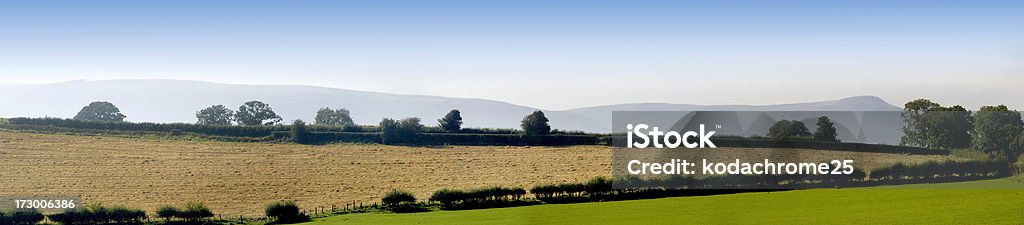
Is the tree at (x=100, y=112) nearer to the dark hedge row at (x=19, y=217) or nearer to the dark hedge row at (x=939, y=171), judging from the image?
the dark hedge row at (x=19, y=217)

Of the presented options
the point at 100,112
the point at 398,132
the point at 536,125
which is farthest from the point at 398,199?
the point at 100,112

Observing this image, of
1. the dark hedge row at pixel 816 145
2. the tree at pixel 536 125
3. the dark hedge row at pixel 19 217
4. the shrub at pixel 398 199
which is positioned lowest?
the dark hedge row at pixel 19 217

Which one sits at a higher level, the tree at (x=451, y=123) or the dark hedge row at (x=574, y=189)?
the tree at (x=451, y=123)

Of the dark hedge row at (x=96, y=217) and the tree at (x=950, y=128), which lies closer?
the dark hedge row at (x=96, y=217)

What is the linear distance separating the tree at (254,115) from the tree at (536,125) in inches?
2147

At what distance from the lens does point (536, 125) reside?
106562 mm

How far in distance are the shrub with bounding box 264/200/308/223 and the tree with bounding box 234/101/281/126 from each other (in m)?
86.9

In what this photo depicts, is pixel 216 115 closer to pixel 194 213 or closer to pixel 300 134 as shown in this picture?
pixel 300 134

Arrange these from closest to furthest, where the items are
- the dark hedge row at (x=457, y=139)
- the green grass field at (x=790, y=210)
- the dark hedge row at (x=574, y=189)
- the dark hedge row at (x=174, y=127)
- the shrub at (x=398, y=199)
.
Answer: the green grass field at (x=790, y=210) < the shrub at (x=398, y=199) < the dark hedge row at (x=574, y=189) < the dark hedge row at (x=457, y=139) < the dark hedge row at (x=174, y=127)

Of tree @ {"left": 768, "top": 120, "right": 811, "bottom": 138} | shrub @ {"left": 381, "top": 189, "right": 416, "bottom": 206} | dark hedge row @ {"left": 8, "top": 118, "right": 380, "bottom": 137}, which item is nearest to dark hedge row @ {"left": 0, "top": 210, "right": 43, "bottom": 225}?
shrub @ {"left": 381, "top": 189, "right": 416, "bottom": 206}

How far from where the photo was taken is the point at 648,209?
178 feet

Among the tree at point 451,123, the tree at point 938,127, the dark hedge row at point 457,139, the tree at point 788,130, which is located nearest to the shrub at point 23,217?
the dark hedge row at point 457,139

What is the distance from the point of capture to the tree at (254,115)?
142 metres

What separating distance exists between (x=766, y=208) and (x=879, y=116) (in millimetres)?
51637
